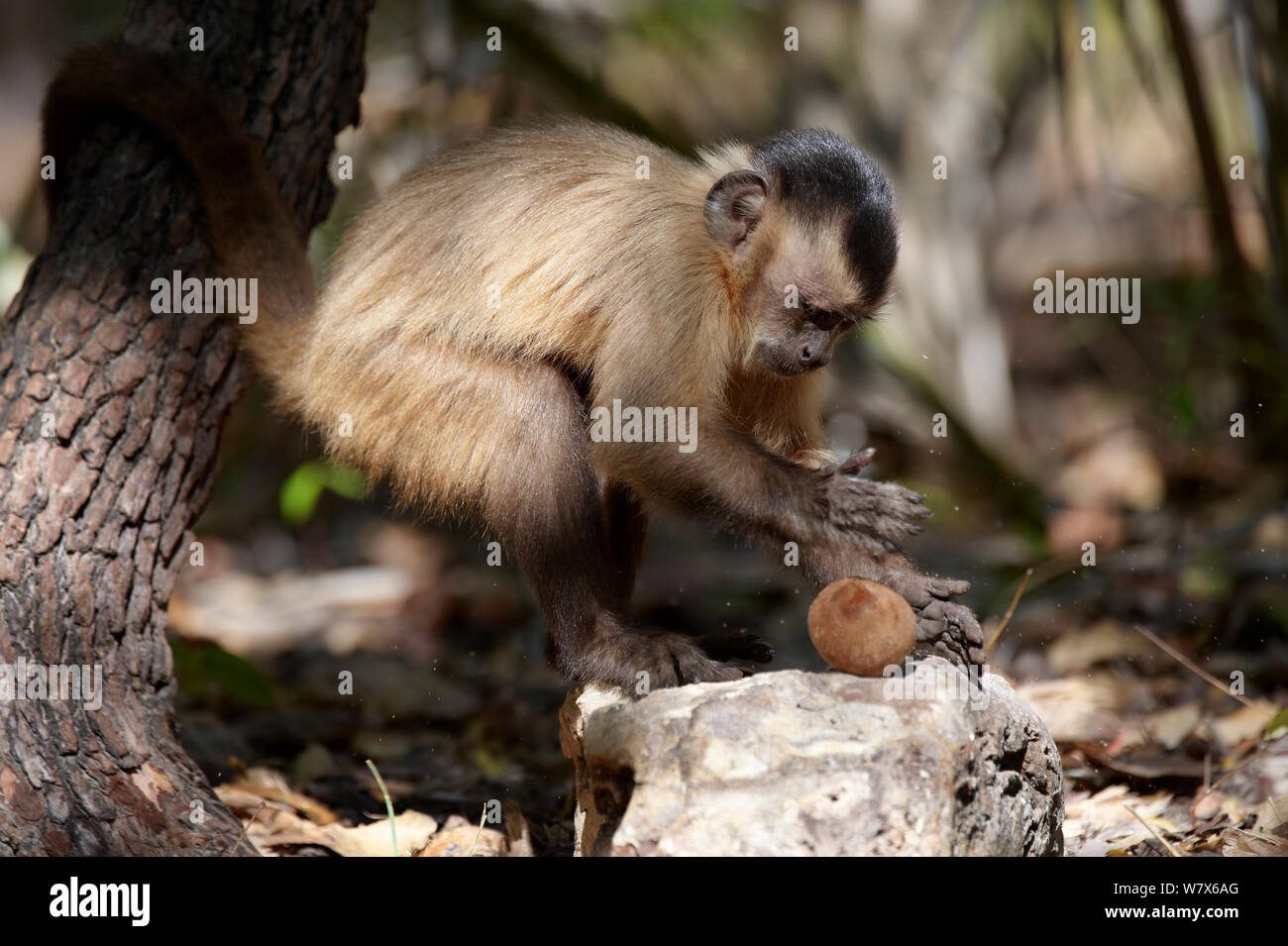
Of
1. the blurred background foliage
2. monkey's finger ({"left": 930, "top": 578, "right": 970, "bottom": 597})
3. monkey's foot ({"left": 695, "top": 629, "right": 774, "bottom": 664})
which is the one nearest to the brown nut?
monkey's finger ({"left": 930, "top": 578, "right": 970, "bottom": 597})

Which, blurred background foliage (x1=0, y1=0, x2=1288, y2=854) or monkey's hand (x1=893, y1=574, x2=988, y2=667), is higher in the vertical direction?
blurred background foliage (x1=0, y1=0, x2=1288, y2=854)

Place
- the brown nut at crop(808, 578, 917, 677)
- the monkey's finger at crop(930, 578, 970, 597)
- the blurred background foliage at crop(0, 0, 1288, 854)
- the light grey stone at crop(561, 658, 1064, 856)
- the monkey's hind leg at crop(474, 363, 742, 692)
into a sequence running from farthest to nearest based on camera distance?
the blurred background foliage at crop(0, 0, 1288, 854)
the monkey's hind leg at crop(474, 363, 742, 692)
the monkey's finger at crop(930, 578, 970, 597)
the brown nut at crop(808, 578, 917, 677)
the light grey stone at crop(561, 658, 1064, 856)

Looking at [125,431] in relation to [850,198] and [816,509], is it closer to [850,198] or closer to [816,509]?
[816,509]

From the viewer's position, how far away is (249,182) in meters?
4.43

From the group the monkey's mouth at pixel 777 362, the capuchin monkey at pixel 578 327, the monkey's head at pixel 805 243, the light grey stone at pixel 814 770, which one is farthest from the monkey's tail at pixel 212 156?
the light grey stone at pixel 814 770

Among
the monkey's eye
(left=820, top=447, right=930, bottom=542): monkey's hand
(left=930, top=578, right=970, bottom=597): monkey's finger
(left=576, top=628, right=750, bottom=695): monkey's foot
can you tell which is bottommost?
(left=576, top=628, right=750, bottom=695): monkey's foot

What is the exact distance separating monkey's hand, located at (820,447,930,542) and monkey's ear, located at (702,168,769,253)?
37.9 inches

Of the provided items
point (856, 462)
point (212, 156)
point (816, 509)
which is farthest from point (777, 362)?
point (212, 156)

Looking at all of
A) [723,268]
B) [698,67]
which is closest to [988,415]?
[698,67]

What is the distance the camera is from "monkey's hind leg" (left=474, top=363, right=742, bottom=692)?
4043 mm

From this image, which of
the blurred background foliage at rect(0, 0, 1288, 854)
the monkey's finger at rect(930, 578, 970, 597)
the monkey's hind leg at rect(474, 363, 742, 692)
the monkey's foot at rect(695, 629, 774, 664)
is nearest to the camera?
the monkey's finger at rect(930, 578, 970, 597)

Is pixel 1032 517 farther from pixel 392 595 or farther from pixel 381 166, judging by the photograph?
pixel 381 166

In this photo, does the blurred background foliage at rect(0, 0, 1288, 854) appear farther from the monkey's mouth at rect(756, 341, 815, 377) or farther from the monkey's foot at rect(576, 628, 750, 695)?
the monkey's mouth at rect(756, 341, 815, 377)
